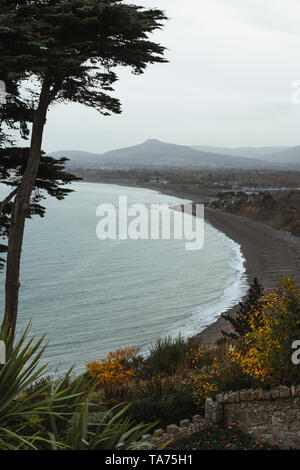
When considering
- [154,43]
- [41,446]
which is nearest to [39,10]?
[154,43]

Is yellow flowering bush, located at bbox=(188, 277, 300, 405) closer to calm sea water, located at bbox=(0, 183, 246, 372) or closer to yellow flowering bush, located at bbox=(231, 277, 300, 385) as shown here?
yellow flowering bush, located at bbox=(231, 277, 300, 385)

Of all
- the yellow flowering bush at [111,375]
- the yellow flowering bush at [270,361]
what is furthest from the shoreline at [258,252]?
the yellow flowering bush at [270,361]

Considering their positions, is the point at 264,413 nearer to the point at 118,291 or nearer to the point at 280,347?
the point at 280,347

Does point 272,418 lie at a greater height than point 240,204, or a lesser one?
lesser

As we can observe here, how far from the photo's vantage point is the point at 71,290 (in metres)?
27.8

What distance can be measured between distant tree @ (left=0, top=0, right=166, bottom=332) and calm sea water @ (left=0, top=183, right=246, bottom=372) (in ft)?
21.6

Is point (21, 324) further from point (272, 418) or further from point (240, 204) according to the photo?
point (240, 204)

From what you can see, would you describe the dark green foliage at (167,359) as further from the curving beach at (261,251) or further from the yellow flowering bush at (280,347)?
the curving beach at (261,251)

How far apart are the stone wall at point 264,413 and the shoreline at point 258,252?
6.58 metres

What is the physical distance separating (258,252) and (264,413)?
98.5 ft

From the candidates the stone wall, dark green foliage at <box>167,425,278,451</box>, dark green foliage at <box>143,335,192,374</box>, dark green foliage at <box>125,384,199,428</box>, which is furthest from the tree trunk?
the stone wall

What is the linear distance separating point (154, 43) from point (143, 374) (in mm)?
7047

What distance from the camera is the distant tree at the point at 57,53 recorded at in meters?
7.54
